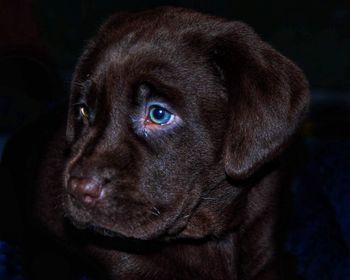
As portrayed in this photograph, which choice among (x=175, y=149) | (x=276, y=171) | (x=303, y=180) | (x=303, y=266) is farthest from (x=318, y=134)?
(x=175, y=149)

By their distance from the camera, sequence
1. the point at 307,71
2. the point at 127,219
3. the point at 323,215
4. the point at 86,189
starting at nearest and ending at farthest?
the point at 86,189, the point at 127,219, the point at 323,215, the point at 307,71

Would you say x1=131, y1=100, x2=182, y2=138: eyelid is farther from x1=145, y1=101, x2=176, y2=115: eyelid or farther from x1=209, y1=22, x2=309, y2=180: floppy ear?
x1=209, y1=22, x2=309, y2=180: floppy ear

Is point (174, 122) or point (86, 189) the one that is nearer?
point (86, 189)

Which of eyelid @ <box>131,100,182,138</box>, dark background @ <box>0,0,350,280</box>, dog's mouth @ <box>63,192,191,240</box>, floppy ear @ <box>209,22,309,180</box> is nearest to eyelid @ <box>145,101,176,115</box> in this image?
eyelid @ <box>131,100,182,138</box>

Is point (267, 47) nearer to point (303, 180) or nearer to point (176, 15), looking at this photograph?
point (176, 15)

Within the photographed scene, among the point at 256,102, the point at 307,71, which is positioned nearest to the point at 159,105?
the point at 256,102

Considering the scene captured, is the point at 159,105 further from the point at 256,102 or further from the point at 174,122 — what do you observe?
the point at 256,102
